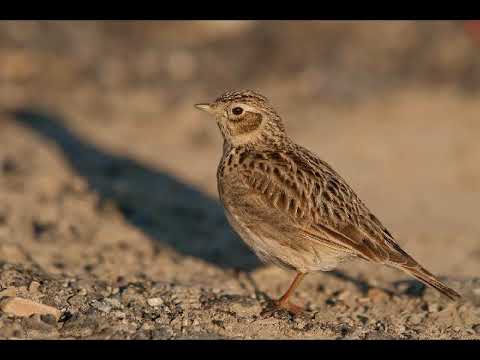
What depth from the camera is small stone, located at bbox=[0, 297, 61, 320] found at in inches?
256

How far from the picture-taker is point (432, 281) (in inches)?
272

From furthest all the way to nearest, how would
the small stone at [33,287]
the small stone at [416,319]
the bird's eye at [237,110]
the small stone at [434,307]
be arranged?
the bird's eye at [237,110] → the small stone at [434,307] → the small stone at [416,319] → the small stone at [33,287]

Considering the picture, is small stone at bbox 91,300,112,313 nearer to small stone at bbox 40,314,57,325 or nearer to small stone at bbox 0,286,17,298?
small stone at bbox 40,314,57,325

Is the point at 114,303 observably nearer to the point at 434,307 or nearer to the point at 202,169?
the point at 434,307

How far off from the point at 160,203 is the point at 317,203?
13.3 ft

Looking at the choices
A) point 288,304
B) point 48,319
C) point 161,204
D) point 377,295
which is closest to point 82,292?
point 48,319

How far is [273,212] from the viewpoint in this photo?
24.1ft

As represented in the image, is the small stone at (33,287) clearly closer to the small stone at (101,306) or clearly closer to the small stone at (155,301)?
the small stone at (101,306)

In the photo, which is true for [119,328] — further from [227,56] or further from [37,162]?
[227,56]

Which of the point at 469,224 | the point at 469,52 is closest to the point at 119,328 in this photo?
the point at 469,224

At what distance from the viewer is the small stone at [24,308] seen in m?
6.49

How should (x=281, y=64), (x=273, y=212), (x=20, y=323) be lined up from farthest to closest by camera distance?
(x=281, y=64)
(x=273, y=212)
(x=20, y=323)

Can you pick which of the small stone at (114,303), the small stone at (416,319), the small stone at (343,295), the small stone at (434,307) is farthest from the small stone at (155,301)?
the small stone at (434,307)

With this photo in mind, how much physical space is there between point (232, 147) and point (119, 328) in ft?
7.62
